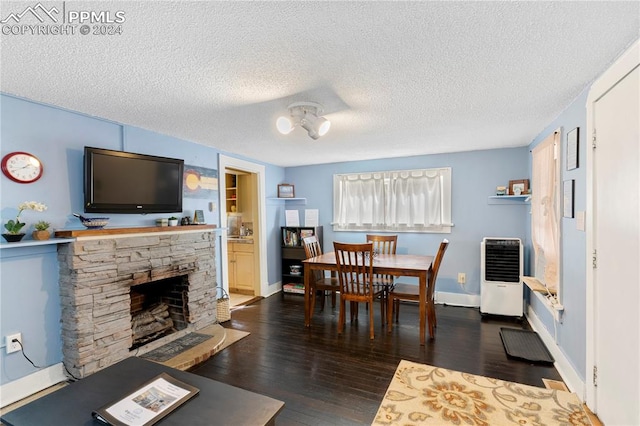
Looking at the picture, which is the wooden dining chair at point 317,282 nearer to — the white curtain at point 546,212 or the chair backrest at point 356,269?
the chair backrest at point 356,269

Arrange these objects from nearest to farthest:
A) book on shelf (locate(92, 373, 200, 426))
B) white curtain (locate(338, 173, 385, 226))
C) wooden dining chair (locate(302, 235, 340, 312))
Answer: book on shelf (locate(92, 373, 200, 426))
wooden dining chair (locate(302, 235, 340, 312))
white curtain (locate(338, 173, 385, 226))

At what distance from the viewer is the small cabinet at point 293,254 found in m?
4.94

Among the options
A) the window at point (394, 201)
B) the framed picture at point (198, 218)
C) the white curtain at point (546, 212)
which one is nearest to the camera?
the white curtain at point (546, 212)

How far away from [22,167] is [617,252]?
3.81 m

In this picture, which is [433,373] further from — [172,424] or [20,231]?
[20,231]

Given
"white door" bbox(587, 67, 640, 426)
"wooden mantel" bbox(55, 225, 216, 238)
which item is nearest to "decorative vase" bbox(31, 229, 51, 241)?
"wooden mantel" bbox(55, 225, 216, 238)

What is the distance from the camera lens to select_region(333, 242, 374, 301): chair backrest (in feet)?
10.1

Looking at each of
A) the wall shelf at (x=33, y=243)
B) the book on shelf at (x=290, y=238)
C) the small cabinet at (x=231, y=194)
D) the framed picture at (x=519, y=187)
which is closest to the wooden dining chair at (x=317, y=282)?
the book on shelf at (x=290, y=238)

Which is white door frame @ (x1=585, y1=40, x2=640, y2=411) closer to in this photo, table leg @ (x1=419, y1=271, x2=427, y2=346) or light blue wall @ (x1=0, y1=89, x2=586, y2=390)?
light blue wall @ (x1=0, y1=89, x2=586, y2=390)

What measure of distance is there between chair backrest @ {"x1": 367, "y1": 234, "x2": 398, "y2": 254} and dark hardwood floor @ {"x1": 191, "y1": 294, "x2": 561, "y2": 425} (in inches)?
34.6

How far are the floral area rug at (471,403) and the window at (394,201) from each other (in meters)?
2.41

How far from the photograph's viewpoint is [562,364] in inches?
94.5

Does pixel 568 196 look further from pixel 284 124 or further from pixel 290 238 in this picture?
pixel 290 238

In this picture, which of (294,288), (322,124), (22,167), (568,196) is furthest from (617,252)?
(294,288)
